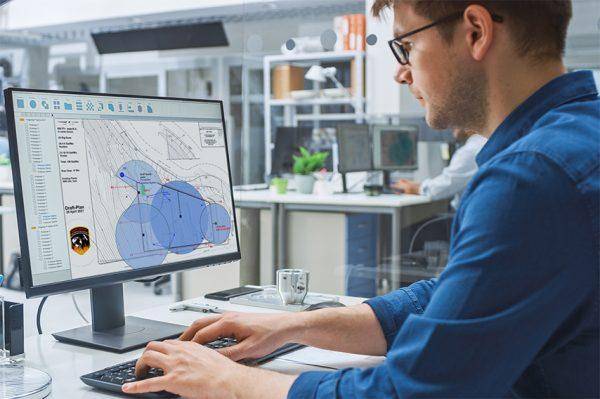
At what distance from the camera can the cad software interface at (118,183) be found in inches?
48.6

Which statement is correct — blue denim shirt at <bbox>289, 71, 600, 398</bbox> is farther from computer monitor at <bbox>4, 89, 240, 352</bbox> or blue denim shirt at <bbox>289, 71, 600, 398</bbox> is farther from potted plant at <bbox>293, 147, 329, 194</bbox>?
potted plant at <bbox>293, 147, 329, 194</bbox>

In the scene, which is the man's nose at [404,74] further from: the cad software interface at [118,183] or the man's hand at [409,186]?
the man's hand at [409,186]

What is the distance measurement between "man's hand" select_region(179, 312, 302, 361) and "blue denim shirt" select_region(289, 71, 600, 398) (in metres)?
0.39

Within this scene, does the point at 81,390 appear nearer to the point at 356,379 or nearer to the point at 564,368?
the point at 356,379

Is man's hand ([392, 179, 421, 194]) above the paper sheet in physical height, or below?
above

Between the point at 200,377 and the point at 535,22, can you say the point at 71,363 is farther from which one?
the point at 535,22

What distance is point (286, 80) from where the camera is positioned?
5.48 m

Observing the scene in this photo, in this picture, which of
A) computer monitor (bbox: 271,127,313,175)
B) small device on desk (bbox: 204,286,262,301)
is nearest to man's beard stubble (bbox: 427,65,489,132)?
small device on desk (bbox: 204,286,262,301)

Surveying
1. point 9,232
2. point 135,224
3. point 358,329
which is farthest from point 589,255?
point 9,232

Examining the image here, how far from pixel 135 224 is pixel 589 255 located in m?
0.88

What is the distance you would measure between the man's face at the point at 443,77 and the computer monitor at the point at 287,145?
159 inches

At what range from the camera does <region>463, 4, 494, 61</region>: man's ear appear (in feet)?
2.89

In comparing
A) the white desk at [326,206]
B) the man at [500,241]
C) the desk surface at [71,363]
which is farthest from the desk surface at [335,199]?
the man at [500,241]

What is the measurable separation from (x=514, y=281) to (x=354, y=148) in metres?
4.07
